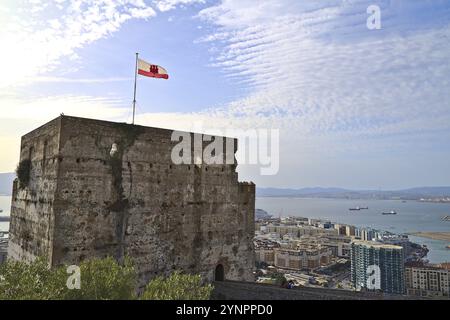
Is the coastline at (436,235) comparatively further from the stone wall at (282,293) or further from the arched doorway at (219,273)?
the stone wall at (282,293)

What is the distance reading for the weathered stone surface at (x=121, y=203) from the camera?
13.2 m

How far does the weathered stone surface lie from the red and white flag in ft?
9.22

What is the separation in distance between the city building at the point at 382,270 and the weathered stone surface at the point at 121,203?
63681 mm

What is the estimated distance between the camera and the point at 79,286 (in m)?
9.24

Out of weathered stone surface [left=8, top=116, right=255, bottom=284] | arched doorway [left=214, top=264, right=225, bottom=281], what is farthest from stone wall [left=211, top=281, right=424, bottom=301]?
weathered stone surface [left=8, top=116, right=255, bottom=284]

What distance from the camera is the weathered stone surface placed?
13.2 metres

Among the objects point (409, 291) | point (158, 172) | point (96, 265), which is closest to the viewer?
point (96, 265)

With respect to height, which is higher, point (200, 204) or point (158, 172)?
point (158, 172)

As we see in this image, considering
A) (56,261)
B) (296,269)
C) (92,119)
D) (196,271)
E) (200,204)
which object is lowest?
Answer: (296,269)

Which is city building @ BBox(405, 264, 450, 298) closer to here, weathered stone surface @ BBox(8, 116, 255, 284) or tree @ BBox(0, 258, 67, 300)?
weathered stone surface @ BBox(8, 116, 255, 284)
